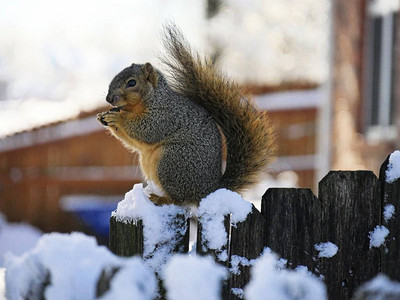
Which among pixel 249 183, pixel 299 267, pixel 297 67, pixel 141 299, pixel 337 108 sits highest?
pixel 297 67

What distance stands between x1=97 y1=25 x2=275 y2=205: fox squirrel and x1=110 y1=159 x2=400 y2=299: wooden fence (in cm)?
60

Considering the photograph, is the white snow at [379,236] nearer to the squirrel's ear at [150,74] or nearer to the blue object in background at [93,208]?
the squirrel's ear at [150,74]

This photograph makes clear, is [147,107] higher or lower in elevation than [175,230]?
higher

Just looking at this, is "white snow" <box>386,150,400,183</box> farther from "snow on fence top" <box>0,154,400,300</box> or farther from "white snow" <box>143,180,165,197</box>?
"white snow" <box>143,180,165,197</box>

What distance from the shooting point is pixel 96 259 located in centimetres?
123

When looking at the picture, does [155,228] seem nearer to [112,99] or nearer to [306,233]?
[306,233]

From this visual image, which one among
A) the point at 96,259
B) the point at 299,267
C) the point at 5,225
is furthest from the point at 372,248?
the point at 5,225

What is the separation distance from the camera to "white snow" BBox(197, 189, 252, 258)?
5.26 feet

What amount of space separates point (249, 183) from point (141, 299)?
1.22 m

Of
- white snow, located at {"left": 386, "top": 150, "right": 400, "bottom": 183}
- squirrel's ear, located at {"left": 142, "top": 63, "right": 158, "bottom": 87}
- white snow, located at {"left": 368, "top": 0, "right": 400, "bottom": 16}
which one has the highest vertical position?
white snow, located at {"left": 368, "top": 0, "right": 400, "bottom": 16}

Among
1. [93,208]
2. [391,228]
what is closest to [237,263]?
[391,228]

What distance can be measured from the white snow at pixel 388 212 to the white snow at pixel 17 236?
4474 millimetres

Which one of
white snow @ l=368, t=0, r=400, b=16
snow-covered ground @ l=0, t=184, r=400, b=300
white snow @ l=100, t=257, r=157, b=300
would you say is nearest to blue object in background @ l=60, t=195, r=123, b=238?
white snow @ l=368, t=0, r=400, b=16

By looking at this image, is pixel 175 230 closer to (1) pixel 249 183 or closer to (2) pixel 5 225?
(1) pixel 249 183
